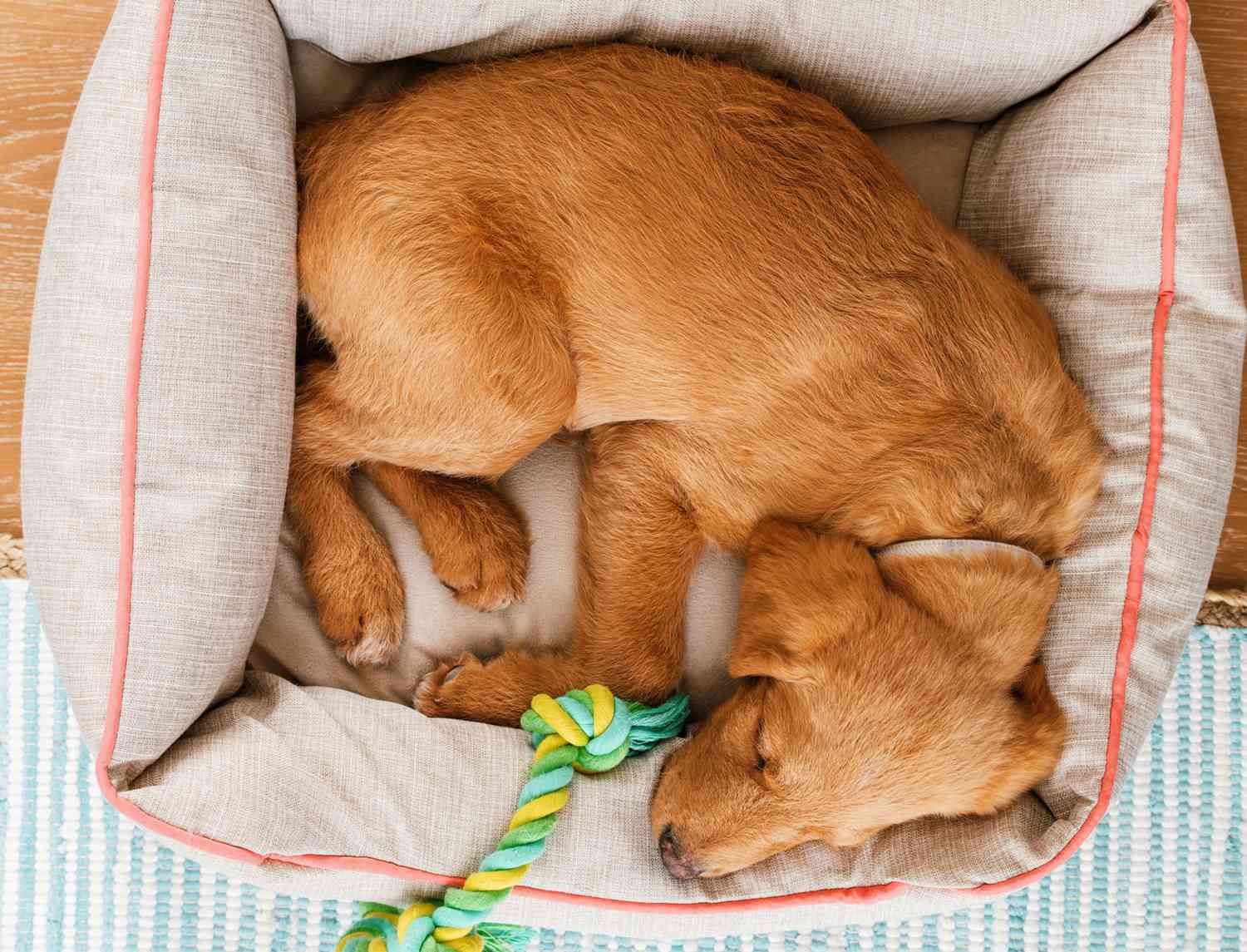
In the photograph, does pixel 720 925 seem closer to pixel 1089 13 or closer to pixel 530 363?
pixel 530 363

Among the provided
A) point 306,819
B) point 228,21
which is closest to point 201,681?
point 306,819

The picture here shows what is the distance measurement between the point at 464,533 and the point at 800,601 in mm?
814

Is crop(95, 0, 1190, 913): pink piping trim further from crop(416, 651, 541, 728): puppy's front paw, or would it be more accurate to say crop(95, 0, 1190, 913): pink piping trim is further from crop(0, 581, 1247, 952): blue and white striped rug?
crop(0, 581, 1247, 952): blue and white striped rug

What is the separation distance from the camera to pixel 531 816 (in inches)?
84.0

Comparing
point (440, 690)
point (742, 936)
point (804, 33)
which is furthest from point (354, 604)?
point (804, 33)

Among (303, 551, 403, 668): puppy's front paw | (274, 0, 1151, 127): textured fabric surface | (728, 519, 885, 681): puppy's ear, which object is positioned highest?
(274, 0, 1151, 127): textured fabric surface

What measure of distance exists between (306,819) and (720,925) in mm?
876

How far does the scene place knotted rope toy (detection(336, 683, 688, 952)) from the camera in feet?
6.85

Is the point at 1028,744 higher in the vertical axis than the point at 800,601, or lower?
lower

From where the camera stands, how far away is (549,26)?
7.29ft

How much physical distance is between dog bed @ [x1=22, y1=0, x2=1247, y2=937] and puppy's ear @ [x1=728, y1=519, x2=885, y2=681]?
46 cm

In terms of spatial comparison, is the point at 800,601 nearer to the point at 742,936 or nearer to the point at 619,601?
the point at 619,601

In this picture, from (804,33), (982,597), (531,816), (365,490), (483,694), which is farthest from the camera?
(365,490)

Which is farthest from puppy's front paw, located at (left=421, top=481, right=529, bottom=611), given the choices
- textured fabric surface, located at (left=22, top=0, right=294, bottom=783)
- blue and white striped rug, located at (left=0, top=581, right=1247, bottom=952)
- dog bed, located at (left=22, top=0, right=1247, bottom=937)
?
blue and white striped rug, located at (left=0, top=581, right=1247, bottom=952)
